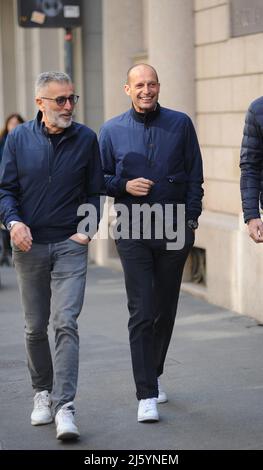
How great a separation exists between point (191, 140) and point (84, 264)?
0.98 meters

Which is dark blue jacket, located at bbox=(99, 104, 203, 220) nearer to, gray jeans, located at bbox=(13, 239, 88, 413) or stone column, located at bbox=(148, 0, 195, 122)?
gray jeans, located at bbox=(13, 239, 88, 413)

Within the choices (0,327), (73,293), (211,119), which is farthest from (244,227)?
(73,293)

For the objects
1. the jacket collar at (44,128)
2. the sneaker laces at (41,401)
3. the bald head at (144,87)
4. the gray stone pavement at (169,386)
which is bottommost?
the gray stone pavement at (169,386)

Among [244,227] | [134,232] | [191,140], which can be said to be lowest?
[244,227]

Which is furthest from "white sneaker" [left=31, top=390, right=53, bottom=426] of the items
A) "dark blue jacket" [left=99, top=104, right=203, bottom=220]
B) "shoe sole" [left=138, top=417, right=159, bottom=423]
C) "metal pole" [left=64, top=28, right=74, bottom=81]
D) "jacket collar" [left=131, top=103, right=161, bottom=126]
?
"metal pole" [left=64, top=28, right=74, bottom=81]

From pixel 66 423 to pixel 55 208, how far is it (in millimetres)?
1138

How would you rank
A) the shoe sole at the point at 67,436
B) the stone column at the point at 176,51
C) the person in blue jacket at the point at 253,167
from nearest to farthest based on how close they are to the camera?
1. the shoe sole at the point at 67,436
2. the person in blue jacket at the point at 253,167
3. the stone column at the point at 176,51

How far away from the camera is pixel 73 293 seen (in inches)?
227

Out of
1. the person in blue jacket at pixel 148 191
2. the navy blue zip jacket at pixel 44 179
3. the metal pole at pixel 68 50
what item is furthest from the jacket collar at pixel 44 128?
the metal pole at pixel 68 50

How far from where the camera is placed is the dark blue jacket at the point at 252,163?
230 inches

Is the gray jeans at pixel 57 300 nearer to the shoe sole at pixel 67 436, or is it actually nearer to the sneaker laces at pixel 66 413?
the sneaker laces at pixel 66 413

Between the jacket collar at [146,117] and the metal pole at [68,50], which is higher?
the metal pole at [68,50]
